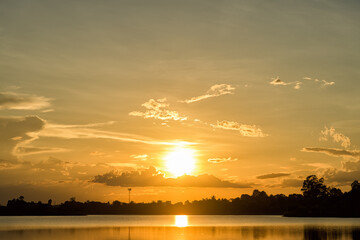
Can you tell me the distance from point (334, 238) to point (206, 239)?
27.2m

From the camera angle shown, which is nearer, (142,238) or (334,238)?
(334,238)

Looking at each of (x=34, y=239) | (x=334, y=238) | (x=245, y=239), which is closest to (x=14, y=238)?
(x=34, y=239)

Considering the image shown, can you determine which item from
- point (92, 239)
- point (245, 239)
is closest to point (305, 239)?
point (245, 239)

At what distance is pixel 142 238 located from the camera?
103m

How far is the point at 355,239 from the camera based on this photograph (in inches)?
3524

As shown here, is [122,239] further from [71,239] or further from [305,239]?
[305,239]

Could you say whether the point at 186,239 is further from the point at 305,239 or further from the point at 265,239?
the point at 305,239

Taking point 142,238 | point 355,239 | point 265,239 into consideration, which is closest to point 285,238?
point 265,239

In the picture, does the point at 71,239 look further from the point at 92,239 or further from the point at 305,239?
the point at 305,239

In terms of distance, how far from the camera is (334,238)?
9556 centimetres

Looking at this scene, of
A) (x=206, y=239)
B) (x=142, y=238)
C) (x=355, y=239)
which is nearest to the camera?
(x=355, y=239)

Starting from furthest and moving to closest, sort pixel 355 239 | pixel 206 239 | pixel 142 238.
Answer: pixel 142 238 < pixel 206 239 < pixel 355 239

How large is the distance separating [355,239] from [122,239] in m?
48.3

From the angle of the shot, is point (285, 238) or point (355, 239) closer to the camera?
point (355, 239)
